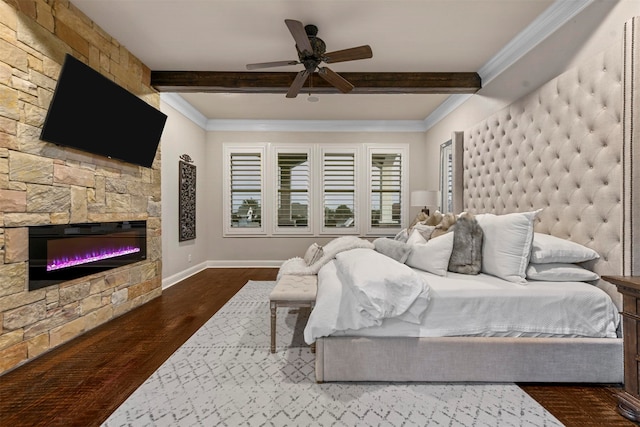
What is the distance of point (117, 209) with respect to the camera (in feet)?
10.0

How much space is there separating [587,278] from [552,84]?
1.53m

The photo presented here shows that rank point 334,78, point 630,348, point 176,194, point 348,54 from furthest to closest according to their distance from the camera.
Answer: point 176,194
point 334,78
point 348,54
point 630,348

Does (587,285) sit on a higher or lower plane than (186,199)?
lower

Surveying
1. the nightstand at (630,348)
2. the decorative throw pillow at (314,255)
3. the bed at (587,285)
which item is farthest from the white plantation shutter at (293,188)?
the nightstand at (630,348)

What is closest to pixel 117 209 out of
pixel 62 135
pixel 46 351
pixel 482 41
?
pixel 62 135

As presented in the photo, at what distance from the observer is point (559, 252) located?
2.01 metres

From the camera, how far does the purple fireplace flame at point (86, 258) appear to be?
233 centimetres

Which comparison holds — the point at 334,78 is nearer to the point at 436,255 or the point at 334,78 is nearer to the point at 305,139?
the point at 436,255

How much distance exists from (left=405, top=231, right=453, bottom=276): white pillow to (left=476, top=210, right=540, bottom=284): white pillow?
292 mm

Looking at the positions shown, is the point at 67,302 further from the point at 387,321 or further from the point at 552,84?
the point at 552,84

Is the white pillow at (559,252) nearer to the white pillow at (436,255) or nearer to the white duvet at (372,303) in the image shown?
the white pillow at (436,255)

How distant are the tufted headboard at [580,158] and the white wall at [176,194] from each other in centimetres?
424

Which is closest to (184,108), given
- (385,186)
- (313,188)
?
(313,188)

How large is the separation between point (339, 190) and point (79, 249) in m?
3.97
